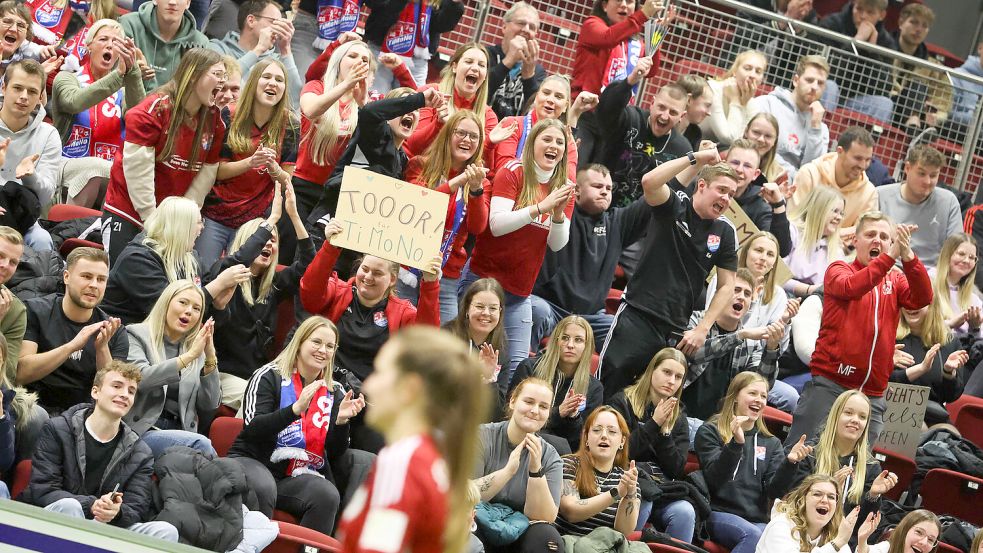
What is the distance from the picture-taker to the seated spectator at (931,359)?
846 centimetres

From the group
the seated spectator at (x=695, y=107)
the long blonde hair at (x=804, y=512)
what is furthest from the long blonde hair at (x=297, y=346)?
the seated spectator at (x=695, y=107)

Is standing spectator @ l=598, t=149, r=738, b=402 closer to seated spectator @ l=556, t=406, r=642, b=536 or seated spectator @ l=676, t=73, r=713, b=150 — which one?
seated spectator @ l=556, t=406, r=642, b=536

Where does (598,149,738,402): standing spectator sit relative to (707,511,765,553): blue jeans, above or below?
above

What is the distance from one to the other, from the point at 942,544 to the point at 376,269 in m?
3.43

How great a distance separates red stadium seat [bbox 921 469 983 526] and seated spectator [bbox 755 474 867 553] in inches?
52.5

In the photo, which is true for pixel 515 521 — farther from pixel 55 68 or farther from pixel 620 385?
pixel 55 68

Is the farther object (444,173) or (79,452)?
(444,173)

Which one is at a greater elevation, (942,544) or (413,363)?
(413,363)

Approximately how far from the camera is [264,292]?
21.8 feet

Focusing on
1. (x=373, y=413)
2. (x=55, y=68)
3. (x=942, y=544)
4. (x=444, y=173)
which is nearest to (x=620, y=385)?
(x=444, y=173)

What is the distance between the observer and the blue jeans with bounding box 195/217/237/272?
702 centimetres

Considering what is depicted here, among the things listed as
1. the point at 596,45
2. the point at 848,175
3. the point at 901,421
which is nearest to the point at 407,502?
the point at 901,421

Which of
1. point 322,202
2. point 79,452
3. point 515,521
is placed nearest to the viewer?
point 79,452

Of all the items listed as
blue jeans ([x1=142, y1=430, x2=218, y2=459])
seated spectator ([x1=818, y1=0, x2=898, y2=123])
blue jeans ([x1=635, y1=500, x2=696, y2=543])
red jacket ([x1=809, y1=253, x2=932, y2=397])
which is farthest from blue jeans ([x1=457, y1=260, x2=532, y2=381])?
seated spectator ([x1=818, y1=0, x2=898, y2=123])
